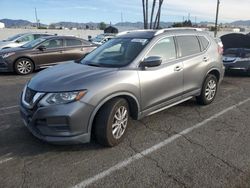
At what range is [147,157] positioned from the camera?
3840 millimetres

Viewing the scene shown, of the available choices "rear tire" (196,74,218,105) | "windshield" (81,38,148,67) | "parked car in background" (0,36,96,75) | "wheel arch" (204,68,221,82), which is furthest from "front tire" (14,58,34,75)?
"wheel arch" (204,68,221,82)

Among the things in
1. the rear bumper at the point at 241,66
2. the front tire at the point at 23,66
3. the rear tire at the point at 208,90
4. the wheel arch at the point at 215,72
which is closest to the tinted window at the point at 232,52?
the rear bumper at the point at 241,66

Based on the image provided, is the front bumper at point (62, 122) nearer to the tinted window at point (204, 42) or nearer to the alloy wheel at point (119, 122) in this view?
the alloy wheel at point (119, 122)

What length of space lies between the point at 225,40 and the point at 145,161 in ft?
30.6

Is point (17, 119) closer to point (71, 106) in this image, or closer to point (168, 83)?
point (71, 106)

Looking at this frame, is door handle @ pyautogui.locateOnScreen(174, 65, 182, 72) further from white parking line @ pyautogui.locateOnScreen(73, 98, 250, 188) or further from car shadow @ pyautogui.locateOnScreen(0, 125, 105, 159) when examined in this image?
car shadow @ pyautogui.locateOnScreen(0, 125, 105, 159)

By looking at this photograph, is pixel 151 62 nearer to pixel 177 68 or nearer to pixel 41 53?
pixel 177 68

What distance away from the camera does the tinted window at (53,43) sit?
11094mm

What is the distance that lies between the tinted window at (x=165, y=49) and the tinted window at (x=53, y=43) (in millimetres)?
7118

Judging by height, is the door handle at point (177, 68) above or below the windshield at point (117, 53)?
below

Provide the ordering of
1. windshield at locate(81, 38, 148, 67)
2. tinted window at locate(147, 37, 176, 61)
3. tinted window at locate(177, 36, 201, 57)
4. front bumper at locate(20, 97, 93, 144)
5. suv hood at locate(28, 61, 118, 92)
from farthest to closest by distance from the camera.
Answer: tinted window at locate(177, 36, 201, 57), tinted window at locate(147, 37, 176, 61), windshield at locate(81, 38, 148, 67), suv hood at locate(28, 61, 118, 92), front bumper at locate(20, 97, 93, 144)

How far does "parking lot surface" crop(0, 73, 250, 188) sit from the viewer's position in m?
3.29

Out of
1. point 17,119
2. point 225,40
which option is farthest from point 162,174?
point 225,40

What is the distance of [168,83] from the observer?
4.91m
